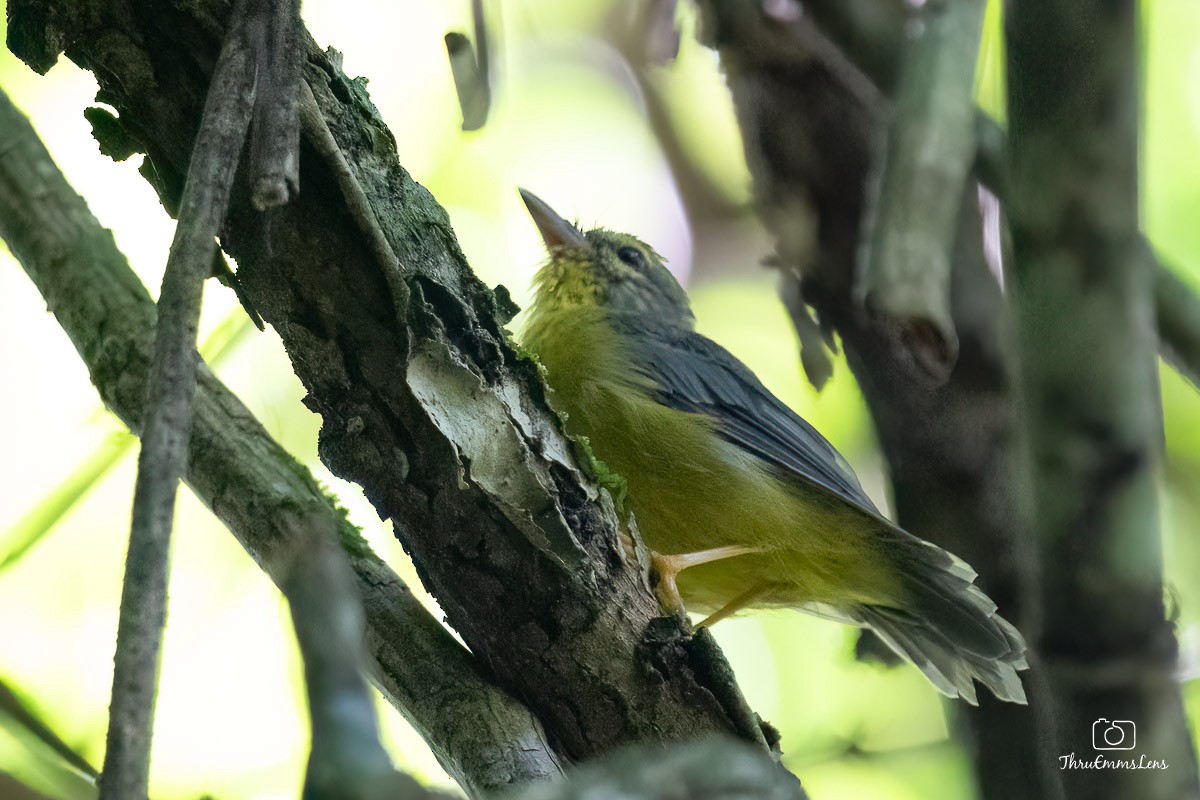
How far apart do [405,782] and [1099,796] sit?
92.7 inches

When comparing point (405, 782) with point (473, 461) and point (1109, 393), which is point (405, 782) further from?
point (1109, 393)

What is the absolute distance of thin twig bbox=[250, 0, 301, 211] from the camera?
1823 mm

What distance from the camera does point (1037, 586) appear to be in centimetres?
300

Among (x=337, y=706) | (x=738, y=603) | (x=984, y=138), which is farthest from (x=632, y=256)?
(x=337, y=706)

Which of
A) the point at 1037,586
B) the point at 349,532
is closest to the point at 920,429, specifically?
the point at 1037,586

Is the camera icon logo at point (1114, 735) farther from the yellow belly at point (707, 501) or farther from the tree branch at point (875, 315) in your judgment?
the yellow belly at point (707, 501)

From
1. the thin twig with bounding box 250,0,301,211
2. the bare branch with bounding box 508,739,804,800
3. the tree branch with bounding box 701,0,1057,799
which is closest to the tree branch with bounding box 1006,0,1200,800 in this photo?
the tree branch with bounding box 701,0,1057,799

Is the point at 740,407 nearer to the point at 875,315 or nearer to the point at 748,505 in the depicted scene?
the point at 748,505

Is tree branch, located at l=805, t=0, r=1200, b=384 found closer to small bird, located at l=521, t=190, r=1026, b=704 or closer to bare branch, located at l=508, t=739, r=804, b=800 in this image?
small bird, located at l=521, t=190, r=1026, b=704

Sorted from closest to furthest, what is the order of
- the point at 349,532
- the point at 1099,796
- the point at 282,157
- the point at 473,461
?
the point at 282,157, the point at 473,461, the point at 349,532, the point at 1099,796

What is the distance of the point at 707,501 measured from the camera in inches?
149

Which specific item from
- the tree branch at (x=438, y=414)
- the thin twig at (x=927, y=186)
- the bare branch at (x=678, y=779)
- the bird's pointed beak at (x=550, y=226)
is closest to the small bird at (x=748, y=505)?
the bird's pointed beak at (x=550, y=226)

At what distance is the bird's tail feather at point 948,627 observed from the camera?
149 inches

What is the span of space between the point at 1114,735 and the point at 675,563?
49.7 inches
